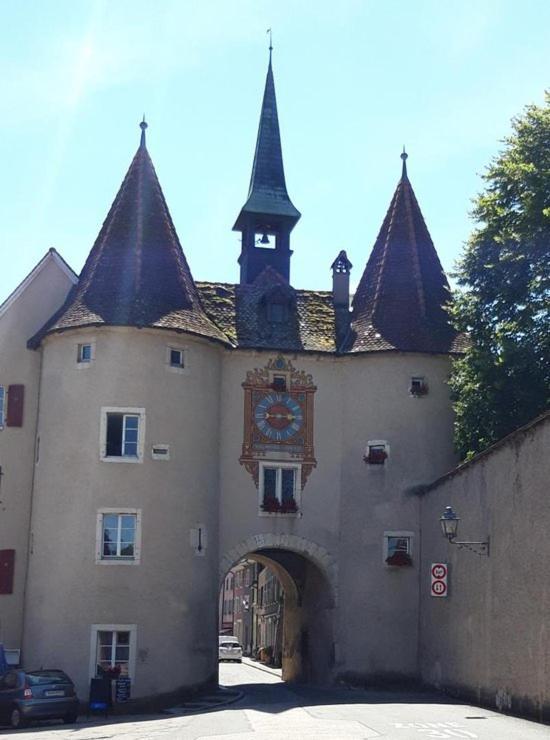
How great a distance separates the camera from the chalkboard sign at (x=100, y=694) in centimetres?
2748

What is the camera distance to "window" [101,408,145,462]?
105 ft

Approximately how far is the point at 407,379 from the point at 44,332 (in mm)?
11347

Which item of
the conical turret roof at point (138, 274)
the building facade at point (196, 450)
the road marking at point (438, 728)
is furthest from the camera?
the conical turret roof at point (138, 274)

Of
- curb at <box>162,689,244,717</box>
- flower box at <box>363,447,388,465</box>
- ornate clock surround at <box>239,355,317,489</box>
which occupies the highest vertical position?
ornate clock surround at <box>239,355,317,489</box>

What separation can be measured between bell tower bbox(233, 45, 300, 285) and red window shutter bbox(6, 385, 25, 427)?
10514 mm

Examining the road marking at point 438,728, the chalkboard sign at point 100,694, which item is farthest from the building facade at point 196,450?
the road marking at point 438,728

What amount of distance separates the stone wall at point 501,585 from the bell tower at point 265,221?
44.9ft

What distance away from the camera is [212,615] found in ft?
108

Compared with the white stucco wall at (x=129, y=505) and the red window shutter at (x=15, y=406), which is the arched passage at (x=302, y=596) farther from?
the red window shutter at (x=15, y=406)

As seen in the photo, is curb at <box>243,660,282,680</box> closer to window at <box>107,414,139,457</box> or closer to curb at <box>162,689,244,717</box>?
curb at <box>162,689,244,717</box>

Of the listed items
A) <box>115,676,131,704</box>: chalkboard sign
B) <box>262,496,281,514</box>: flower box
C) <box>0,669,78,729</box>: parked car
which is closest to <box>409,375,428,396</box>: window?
<box>262,496,281,514</box>: flower box

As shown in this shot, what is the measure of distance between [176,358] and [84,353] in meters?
2.72

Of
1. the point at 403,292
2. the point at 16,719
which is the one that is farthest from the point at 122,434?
the point at 403,292

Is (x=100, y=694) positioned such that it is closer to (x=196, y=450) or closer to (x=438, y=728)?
(x=196, y=450)
